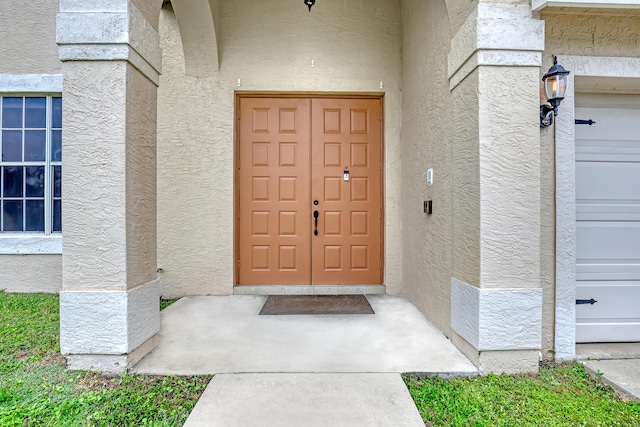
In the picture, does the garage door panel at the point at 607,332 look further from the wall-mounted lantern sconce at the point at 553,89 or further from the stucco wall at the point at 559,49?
the wall-mounted lantern sconce at the point at 553,89

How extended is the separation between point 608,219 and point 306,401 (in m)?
2.90

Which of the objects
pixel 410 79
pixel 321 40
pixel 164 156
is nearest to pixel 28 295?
pixel 164 156

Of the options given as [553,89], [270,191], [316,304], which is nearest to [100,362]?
[316,304]

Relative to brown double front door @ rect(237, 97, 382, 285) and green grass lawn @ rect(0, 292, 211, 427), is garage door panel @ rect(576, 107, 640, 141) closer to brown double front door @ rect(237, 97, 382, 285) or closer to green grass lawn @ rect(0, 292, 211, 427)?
brown double front door @ rect(237, 97, 382, 285)

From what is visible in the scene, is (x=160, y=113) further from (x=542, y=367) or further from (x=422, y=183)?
(x=542, y=367)

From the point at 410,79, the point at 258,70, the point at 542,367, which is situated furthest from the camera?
the point at 258,70

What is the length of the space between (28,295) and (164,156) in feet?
8.24

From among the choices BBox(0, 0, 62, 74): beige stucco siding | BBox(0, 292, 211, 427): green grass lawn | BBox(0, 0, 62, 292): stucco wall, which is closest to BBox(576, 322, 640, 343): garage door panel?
BBox(0, 292, 211, 427): green grass lawn

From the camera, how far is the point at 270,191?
14.7ft

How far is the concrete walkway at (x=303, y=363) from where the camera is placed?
1.88 m

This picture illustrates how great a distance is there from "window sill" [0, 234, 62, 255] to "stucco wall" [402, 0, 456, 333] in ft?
15.1

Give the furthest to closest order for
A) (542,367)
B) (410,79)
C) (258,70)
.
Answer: (258,70) → (410,79) → (542,367)

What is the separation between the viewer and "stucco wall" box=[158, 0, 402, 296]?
4.30 m

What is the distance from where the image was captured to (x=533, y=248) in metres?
2.40
